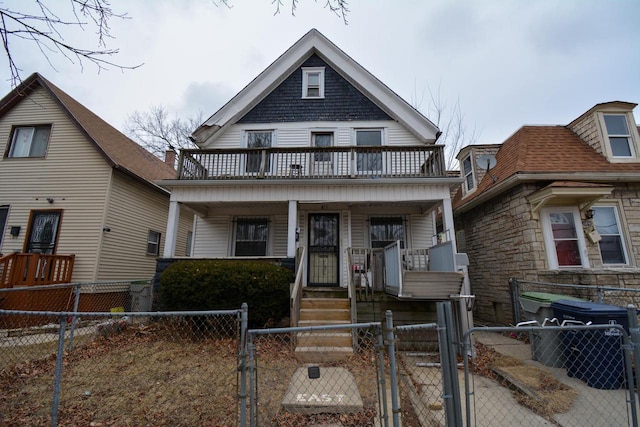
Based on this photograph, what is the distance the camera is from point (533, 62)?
12125mm

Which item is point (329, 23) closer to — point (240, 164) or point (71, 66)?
point (71, 66)

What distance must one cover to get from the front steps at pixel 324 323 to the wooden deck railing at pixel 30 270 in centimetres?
738

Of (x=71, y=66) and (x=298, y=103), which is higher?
(x=298, y=103)

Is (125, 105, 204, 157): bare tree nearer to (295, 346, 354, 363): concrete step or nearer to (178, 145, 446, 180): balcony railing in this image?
(178, 145, 446, 180): balcony railing

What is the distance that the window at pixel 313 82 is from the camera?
34.0 feet

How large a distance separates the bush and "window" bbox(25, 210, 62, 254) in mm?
5574

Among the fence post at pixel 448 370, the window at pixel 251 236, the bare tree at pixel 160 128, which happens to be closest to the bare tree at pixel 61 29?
the fence post at pixel 448 370

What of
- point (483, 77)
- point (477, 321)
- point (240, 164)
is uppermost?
point (483, 77)

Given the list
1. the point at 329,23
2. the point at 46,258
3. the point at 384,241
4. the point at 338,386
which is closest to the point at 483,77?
the point at 384,241

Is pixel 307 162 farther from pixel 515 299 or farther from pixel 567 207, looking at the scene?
pixel 567 207

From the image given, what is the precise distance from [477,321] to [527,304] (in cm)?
381

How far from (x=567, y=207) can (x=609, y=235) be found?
49.7 inches

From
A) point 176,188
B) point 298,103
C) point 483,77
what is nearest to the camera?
point 176,188

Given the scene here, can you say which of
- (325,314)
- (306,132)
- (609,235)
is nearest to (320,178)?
(306,132)
